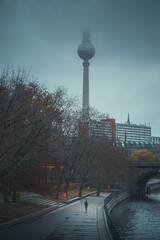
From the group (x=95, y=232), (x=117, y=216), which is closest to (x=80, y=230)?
(x=95, y=232)

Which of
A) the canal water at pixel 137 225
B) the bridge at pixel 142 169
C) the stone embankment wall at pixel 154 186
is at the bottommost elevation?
the canal water at pixel 137 225

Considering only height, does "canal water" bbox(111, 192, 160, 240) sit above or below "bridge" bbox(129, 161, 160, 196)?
below

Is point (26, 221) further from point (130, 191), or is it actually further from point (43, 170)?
point (130, 191)

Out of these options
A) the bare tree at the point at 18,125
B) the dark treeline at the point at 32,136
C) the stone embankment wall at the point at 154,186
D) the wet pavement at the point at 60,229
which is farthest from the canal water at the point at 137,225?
the stone embankment wall at the point at 154,186

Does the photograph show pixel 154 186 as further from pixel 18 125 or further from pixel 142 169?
pixel 18 125

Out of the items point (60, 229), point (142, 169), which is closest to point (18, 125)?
point (60, 229)

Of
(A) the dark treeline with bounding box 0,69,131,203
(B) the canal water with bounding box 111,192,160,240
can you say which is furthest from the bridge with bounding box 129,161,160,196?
(B) the canal water with bounding box 111,192,160,240

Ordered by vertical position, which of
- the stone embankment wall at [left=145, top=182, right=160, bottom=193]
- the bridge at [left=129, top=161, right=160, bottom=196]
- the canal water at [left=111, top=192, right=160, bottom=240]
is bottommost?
the canal water at [left=111, top=192, right=160, bottom=240]

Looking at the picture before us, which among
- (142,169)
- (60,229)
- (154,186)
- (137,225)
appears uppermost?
(142,169)

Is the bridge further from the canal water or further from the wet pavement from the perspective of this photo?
the wet pavement

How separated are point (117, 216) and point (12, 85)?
91.8 ft

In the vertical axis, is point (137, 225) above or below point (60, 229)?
below

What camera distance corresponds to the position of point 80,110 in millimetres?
51625

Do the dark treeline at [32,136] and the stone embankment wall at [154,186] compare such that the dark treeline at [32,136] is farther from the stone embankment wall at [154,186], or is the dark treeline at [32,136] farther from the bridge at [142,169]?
the stone embankment wall at [154,186]
